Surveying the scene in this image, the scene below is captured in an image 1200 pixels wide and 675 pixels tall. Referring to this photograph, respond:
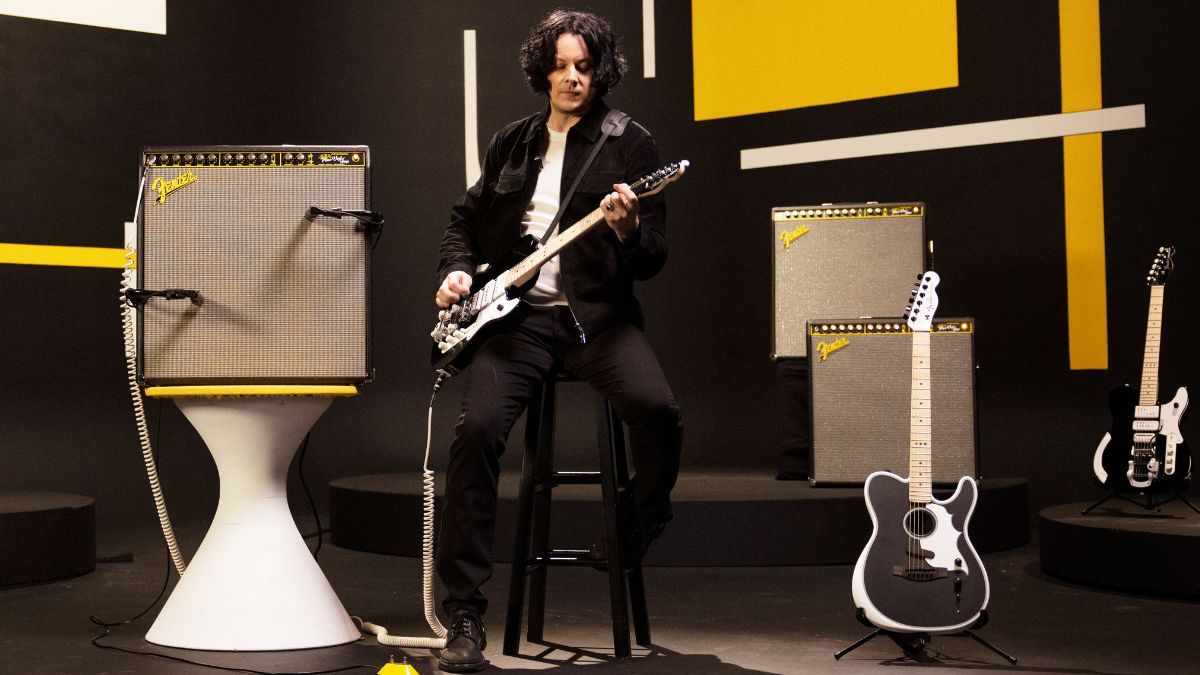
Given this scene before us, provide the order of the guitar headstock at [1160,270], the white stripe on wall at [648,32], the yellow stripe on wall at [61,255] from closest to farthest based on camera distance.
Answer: the guitar headstock at [1160,270] → the yellow stripe on wall at [61,255] → the white stripe on wall at [648,32]

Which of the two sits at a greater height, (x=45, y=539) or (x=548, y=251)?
(x=548, y=251)

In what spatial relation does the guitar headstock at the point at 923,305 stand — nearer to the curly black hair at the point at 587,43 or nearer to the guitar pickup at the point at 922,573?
the guitar pickup at the point at 922,573

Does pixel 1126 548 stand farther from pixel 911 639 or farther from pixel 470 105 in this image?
pixel 470 105

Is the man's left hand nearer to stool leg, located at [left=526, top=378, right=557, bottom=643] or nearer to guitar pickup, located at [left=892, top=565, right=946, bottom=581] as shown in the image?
stool leg, located at [left=526, top=378, right=557, bottom=643]

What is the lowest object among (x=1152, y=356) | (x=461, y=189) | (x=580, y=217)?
(x=1152, y=356)

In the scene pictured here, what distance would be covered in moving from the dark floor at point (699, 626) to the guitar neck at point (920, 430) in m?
0.37

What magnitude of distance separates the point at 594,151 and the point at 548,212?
18cm

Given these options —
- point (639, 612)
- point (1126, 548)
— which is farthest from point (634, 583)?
point (1126, 548)

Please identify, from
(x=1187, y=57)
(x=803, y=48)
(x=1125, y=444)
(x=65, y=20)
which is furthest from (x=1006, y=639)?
(x=65, y=20)

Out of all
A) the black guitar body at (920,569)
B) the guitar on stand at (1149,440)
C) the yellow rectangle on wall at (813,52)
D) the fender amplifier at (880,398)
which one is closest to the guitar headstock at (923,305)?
the black guitar body at (920,569)

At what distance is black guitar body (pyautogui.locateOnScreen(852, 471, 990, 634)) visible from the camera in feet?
9.27

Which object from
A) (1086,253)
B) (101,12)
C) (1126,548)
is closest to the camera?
(1126,548)

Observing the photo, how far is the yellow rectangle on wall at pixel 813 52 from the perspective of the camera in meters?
5.46

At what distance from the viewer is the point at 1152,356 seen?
13.6 ft
